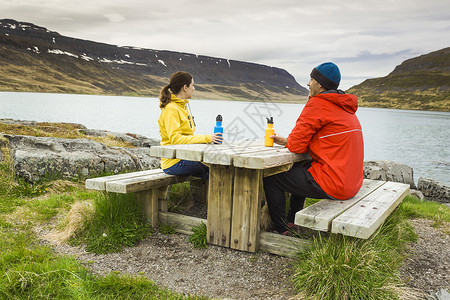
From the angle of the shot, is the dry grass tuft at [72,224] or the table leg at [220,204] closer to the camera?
the table leg at [220,204]

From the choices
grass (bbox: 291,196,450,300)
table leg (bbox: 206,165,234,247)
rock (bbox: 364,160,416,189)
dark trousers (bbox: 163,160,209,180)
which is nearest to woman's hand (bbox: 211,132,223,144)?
table leg (bbox: 206,165,234,247)

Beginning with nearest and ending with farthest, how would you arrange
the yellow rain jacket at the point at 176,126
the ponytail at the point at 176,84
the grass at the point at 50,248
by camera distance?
the grass at the point at 50,248, the yellow rain jacket at the point at 176,126, the ponytail at the point at 176,84

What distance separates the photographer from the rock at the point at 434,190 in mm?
10812

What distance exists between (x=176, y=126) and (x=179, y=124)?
0.08 m

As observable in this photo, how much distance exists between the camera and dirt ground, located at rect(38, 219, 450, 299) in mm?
3297

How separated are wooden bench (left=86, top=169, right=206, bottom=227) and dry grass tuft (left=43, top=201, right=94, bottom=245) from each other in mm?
330

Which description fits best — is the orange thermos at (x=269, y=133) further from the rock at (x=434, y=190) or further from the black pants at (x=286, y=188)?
the rock at (x=434, y=190)

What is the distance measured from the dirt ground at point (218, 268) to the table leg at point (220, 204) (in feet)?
0.45

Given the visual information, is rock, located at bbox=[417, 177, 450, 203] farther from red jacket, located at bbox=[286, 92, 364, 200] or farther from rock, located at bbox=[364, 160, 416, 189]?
red jacket, located at bbox=[286, 92, 364, 200]

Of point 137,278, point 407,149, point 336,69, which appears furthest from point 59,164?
point 407,149

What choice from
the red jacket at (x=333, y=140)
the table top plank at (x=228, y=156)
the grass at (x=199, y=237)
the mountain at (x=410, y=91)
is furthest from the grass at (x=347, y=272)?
the mountain at (x=410, y=91)

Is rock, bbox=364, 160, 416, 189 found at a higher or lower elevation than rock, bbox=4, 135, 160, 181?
lower

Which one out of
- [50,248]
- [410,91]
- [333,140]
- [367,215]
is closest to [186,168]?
[50,248]

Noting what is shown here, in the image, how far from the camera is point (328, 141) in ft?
12.1
